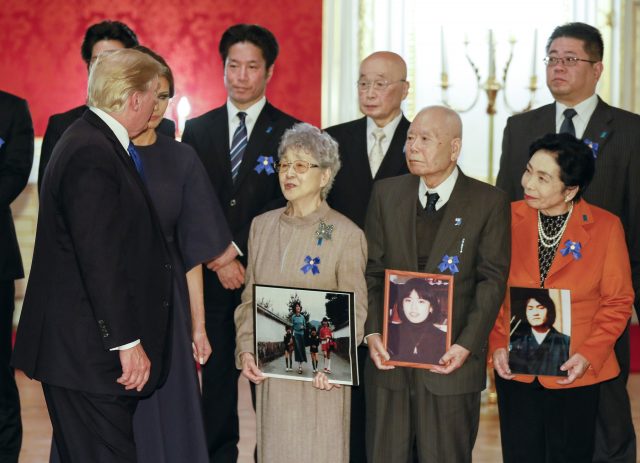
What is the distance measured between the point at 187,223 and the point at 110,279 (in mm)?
793

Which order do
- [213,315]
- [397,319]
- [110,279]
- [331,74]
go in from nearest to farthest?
[110,279] < [397,319] < [213,315] < [331,74]

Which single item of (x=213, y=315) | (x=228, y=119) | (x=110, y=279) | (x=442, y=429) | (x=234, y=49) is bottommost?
(x=442, y=429)

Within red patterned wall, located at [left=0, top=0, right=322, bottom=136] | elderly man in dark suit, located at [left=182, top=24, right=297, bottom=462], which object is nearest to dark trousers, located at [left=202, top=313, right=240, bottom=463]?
elderly man in dark suit, located at [left=182, top=24, right=297, bottom=462]

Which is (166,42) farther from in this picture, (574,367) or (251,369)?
(574,367)

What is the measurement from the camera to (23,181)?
4.05 metres

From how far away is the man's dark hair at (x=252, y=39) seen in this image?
13.6 feet

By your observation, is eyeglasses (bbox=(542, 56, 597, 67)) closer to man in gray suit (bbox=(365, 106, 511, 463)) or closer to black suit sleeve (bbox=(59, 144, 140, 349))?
man in gray suit (bbox=(365, 106, 511, 463))

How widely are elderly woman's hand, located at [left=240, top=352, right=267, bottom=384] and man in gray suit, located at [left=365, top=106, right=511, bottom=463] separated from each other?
0.39m

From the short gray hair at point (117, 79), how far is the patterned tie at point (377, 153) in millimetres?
1344

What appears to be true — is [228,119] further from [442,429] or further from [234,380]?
[442,429]

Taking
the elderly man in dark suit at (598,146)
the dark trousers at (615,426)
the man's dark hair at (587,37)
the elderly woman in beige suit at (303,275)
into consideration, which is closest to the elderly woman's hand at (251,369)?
the elderly woman in beige suit at (303,275)

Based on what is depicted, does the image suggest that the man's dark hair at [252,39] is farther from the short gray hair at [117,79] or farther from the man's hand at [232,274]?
the short gray hair at [117,79]

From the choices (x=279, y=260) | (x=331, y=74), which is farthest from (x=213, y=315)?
(x=331, y=74)

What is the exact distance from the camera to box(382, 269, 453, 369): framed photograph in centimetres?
320
